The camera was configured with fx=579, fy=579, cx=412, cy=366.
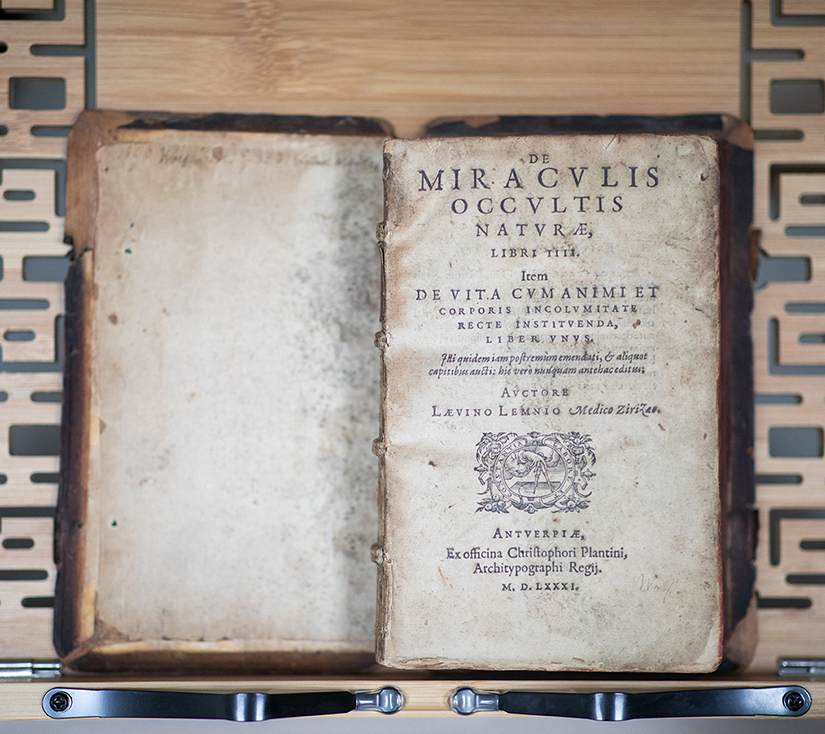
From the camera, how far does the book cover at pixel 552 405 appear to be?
0.50 metres

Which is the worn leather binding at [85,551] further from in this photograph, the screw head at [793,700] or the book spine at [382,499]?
the screw head at [793,700]

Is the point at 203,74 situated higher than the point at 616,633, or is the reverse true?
the point at 203,74

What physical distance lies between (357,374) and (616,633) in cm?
32

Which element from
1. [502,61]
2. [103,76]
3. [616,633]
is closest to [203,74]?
[103,76]

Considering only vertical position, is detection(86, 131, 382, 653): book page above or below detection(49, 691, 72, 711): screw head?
above

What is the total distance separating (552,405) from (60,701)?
51 cm

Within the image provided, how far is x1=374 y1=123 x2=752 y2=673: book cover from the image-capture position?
500 millimetres

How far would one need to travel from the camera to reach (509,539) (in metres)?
0.50

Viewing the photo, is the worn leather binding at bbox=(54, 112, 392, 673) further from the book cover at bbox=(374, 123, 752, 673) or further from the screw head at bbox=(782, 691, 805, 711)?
the screw head at bbox=(782, 691, 805, 711)

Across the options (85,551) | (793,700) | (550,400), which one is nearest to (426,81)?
(550,400)

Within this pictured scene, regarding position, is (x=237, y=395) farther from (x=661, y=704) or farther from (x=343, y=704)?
(x=661, y=704)

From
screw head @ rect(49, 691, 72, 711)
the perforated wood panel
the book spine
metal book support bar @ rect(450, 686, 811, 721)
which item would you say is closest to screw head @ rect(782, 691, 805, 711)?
metal book support bar @ rect(450, 686, 811, 721)

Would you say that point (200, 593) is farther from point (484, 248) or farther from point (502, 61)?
point (502, 61)

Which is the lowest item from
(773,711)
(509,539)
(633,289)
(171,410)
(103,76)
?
(773,711)
